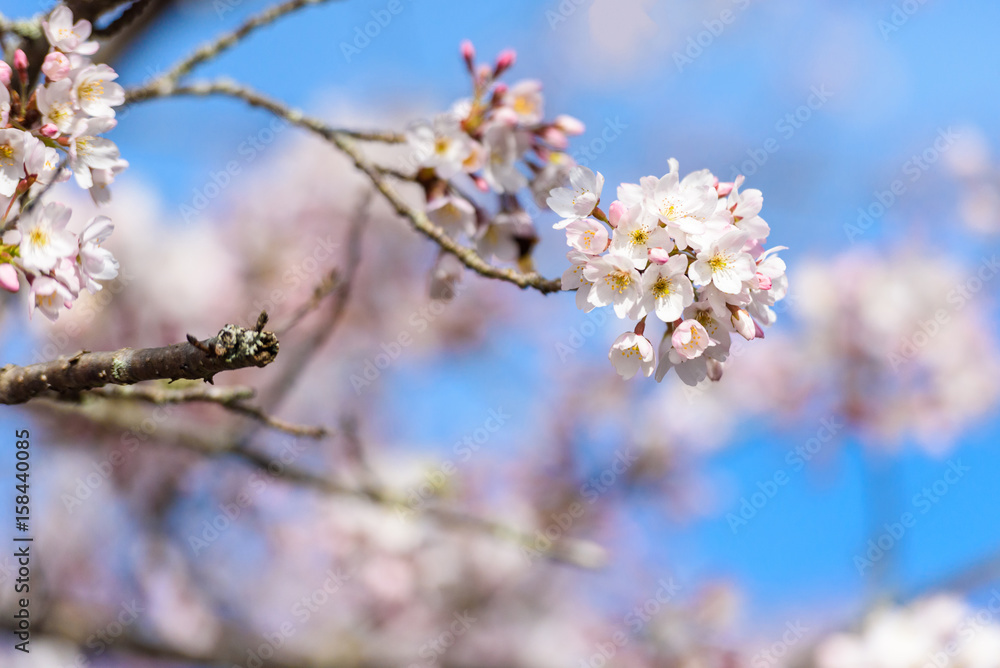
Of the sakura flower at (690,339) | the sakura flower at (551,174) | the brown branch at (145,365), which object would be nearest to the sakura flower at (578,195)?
the sakura flower at (690,339)

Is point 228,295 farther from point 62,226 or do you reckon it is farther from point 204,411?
point 62,226

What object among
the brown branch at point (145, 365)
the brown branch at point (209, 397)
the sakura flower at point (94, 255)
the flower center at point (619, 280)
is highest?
the flower center at point (619, 280)

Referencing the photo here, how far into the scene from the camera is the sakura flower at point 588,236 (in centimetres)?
107

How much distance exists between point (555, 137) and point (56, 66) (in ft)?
2.81

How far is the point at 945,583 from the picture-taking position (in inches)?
108

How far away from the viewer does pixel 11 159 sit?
1.00 meters

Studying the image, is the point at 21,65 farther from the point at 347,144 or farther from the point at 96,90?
the point at 347,144

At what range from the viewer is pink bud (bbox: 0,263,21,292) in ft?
3.08

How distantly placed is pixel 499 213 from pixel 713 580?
336 centimetres

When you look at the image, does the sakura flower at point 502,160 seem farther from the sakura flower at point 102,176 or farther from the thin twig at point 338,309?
the sakura flower at point 102,176

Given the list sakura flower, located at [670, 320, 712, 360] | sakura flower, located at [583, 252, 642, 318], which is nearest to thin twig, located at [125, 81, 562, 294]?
sakura flower, located at [583, 252, 642, 318]

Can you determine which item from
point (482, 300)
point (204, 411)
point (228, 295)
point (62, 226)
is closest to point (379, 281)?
point (482, 300)

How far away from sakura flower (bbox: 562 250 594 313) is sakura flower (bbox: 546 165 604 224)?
0.08 metres

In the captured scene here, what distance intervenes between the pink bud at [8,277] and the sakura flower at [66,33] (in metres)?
0.35
